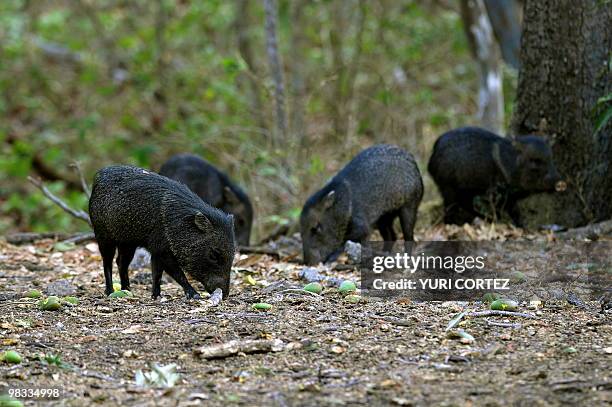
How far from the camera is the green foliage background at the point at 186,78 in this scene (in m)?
13.9

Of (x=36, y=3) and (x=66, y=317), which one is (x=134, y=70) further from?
(x=66, y=317)

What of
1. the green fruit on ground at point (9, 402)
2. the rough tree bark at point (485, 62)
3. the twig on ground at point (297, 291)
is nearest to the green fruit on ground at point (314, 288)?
the twig on ground at point (297, 291)

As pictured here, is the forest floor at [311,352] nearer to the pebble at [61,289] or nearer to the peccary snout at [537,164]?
the pebble at [61,289]

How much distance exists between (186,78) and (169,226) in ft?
32.3

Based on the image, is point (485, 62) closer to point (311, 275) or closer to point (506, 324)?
point (311, 275)

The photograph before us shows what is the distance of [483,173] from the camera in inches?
335

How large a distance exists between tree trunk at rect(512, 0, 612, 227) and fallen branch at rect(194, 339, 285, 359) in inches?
165

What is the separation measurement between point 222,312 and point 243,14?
35.8 feet

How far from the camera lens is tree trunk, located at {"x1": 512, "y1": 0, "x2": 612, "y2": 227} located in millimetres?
7855

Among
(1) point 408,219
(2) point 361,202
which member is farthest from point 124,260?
(1) point 408,219

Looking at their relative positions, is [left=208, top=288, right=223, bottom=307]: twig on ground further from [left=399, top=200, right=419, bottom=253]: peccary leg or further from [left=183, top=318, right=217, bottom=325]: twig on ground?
[left=399, top=200, right=419, bottom=253]: peccary leg

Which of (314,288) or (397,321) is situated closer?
(397,321)

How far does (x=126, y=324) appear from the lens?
5.03m

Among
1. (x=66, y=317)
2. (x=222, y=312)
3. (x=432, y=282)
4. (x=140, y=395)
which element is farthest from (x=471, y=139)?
(x=140, y=395)
